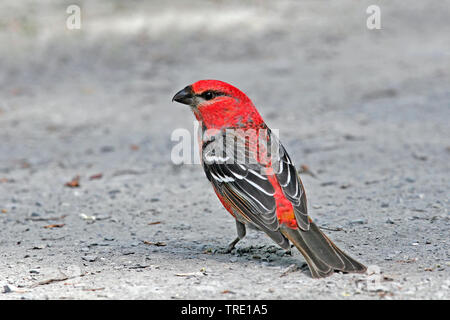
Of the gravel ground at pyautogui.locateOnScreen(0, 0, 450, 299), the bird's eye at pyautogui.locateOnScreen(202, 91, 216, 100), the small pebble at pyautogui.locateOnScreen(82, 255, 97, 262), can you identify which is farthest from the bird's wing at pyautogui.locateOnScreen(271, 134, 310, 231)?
the small pebble at pyautogui.locateOnScreen(82, 255, 97, 262)

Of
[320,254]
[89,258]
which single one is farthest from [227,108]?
[89,258]

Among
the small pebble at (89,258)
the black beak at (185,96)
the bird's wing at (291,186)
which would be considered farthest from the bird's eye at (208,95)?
the small pebble at (89,258)

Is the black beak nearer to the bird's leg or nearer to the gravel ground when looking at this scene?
the bird's leg

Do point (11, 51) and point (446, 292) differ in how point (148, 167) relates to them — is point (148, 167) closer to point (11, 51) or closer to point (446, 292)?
point (446, 292)

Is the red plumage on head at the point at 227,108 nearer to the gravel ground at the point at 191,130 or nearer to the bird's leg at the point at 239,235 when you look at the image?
the bird's leg at the point at 239,235

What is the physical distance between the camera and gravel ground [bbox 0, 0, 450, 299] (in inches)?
170

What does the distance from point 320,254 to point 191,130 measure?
554 cm

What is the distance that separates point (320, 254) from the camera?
13.4 feet

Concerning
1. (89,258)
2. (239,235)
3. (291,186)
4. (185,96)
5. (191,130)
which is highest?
(185,96)

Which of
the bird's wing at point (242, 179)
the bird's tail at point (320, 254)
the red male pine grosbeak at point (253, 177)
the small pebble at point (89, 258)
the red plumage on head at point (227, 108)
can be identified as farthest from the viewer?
the red plumage on head at point (227, 108)

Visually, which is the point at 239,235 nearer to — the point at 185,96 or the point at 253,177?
the point at 253,177

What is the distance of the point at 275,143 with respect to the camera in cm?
483

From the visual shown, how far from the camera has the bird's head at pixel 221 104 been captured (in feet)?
16.1
